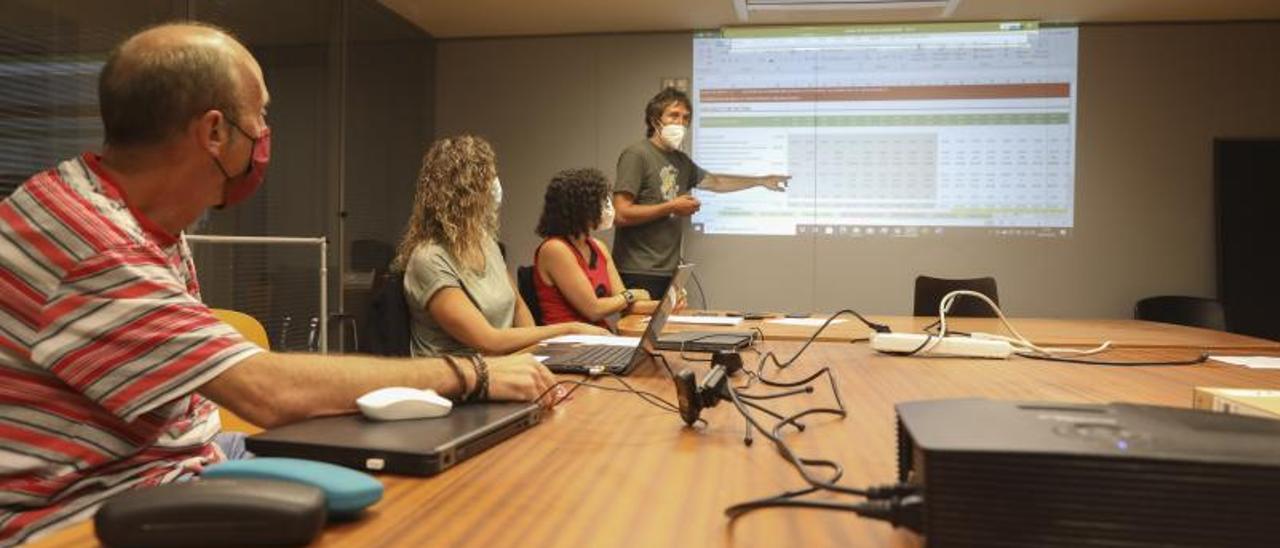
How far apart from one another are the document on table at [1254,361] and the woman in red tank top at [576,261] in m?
1.62

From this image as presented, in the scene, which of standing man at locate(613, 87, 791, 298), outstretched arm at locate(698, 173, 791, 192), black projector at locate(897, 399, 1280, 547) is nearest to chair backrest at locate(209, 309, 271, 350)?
black projector at locate(897, 399, 1280, 547)

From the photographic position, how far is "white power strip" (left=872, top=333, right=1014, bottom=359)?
1.63 meters

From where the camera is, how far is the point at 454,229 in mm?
2160

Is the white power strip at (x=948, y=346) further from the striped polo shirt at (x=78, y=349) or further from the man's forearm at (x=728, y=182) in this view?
the man's forearm at (x=728, y=182)

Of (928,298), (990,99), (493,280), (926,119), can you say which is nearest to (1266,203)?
(990,99)

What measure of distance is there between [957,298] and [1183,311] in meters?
1.67

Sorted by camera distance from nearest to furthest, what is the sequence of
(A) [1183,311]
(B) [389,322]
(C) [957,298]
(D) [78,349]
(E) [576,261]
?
(D) [78,349] < (B) [389,322] < (E) [576,261] < (C) [957,298] < (A) [1183,311]

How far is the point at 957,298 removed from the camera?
339cm

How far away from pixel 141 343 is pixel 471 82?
4460 mm

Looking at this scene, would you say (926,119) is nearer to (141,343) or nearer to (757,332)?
(757,332)

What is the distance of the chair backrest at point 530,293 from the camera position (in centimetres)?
274

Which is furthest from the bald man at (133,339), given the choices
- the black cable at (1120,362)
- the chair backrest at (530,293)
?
the chair backrest at (530,293)

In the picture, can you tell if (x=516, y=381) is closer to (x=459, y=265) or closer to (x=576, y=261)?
(x=459, y=265)

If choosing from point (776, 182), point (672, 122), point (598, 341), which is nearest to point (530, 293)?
point (598, 341)
